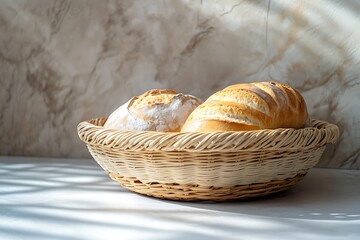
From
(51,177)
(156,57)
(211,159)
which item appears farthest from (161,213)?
(156,57)

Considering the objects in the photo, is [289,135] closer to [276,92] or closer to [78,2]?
[276,92]

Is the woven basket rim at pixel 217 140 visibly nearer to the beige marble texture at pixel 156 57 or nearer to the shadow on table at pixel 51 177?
the shadow on table at pixel 51 177

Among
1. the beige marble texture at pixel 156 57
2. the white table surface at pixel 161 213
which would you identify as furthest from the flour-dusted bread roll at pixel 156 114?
the beige marble texture at pixel 156 57

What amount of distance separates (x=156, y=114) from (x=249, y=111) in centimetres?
25

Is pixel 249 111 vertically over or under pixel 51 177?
over

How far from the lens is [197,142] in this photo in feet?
3.59

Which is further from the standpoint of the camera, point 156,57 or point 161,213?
point 156,57

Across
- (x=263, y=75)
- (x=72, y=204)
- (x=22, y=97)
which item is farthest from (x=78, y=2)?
(x=72, y=204)

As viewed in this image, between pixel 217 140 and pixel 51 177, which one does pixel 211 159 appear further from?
pixel 51 177

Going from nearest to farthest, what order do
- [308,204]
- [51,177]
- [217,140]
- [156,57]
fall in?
[217,140]
[308,204]
[51,177]
[156,57]

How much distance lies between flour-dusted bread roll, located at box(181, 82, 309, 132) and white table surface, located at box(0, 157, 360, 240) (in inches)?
7.4

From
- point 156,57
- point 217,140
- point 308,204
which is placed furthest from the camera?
point 156,57

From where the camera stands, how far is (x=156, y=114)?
1305 millimetres

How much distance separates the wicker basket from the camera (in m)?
1.10
